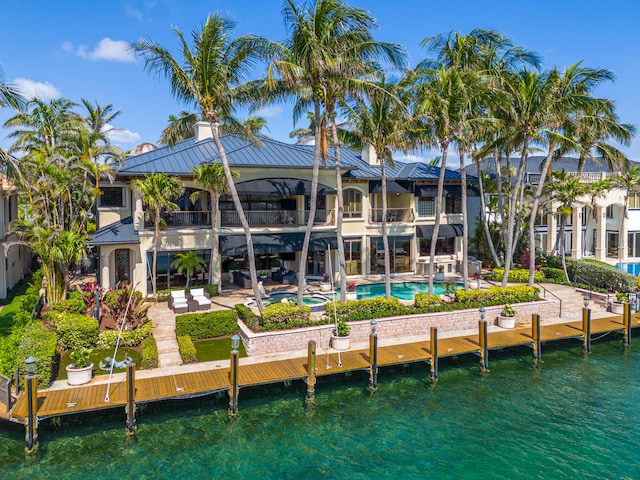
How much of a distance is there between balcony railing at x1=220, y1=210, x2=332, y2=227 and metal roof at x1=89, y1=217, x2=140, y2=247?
498cm

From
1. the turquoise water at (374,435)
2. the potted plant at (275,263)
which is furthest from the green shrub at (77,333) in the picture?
the potted plant at (275,263)

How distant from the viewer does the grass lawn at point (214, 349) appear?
17.5 metres

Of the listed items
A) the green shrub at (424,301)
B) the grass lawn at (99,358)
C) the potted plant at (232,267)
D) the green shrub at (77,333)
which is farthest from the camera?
the potted plant at (232,267)

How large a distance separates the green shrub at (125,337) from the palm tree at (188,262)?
7.00 metres

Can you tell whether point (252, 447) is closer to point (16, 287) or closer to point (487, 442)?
point (487, 442)

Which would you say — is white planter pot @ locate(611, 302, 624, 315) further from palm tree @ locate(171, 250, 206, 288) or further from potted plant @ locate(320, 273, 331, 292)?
palm tree @ locate(171, 250, 206, 288)

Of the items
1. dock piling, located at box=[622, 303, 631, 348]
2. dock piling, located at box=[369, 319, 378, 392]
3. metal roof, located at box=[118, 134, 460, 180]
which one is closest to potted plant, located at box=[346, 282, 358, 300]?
metal roof, located at box=[118, 134, 460, 180]

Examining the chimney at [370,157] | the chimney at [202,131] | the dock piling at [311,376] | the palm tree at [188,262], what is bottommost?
the dock piling at [311,376]

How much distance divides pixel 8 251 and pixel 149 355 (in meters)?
16.0

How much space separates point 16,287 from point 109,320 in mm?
13312

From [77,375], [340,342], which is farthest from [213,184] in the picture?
[77,375]

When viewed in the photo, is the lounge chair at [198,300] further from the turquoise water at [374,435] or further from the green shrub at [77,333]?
the turquoise water at [374,435]

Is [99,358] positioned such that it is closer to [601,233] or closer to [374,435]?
[374,435]

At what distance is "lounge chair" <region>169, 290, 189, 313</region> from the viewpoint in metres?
22.3
